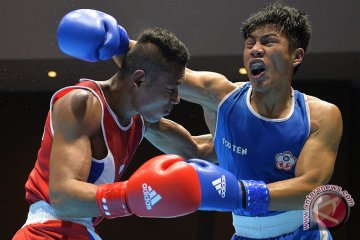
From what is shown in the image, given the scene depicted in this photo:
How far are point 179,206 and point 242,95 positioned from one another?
85 centimetres

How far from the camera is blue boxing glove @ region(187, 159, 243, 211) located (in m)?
2.20

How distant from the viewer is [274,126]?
2621 mm

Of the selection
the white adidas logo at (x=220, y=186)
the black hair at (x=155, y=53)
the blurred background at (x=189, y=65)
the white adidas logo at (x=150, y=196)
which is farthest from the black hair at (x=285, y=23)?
the blurred background at (x=189, y=65)

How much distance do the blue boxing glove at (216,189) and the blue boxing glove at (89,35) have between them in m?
0.59

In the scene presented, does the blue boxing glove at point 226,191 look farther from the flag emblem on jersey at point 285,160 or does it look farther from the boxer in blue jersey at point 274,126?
the flag emblem on jersey at point 285,160

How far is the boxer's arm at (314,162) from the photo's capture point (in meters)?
2.39

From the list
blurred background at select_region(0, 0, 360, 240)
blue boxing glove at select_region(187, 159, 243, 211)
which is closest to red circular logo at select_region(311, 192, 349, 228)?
blue boxing glove at select_region(187, 159, 243, 211)

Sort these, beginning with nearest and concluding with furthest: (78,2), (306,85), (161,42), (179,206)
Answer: (179,206) → (161,42) → (78,2) → (306,85)

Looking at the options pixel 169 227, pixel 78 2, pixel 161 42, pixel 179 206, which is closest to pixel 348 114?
pixel 169 227

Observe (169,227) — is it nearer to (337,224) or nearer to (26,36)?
(26,36)

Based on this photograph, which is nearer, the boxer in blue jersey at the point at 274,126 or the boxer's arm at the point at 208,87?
the boxer in blue jersey at the point at 274,126

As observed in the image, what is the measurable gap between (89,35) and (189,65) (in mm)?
2580

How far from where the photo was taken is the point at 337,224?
2531 millimetres

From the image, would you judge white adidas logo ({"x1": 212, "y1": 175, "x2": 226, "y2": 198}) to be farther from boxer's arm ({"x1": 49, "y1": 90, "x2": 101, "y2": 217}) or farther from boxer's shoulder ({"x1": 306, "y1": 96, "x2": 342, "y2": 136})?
boxer's shoulder ({"x1": 306, "y1": 96, "x2": 342, "y2": 136})
